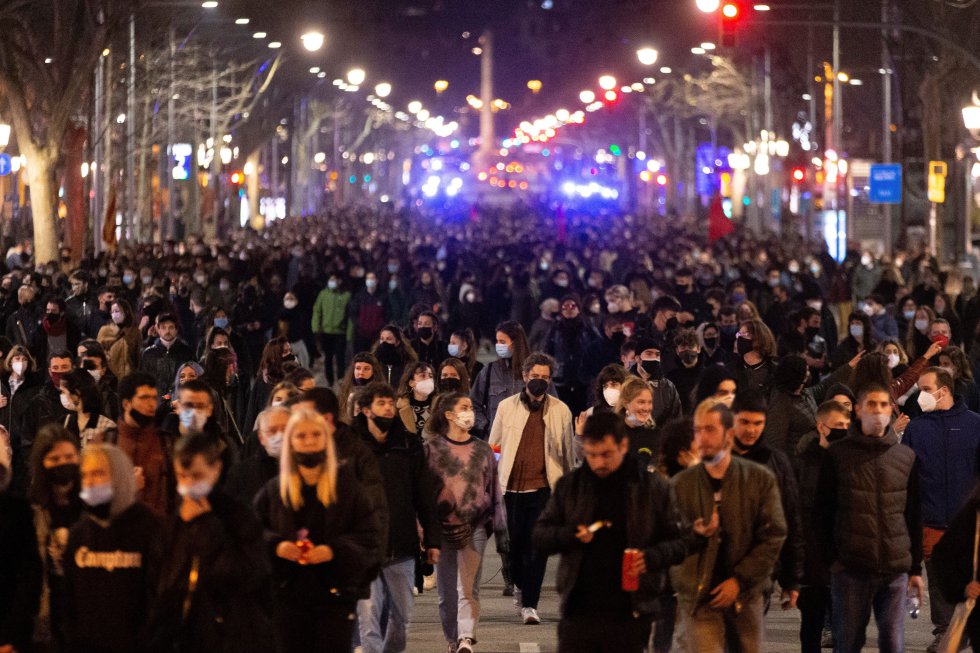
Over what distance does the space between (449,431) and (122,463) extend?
384cm

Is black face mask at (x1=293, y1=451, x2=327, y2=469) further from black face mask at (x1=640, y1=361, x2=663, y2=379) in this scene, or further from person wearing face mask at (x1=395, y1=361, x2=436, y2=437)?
black face mask at (x1=640, y1=361, x2=663, y2=379)

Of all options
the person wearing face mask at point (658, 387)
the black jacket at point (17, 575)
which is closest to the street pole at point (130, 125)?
the person wearing face mask at point (658, 387)

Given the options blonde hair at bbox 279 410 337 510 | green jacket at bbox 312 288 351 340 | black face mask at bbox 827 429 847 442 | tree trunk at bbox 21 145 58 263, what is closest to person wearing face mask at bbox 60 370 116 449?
blonde hair at bbox 279 410 337 510

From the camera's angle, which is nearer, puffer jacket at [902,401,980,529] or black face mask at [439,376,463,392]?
puffer jacket at [902,401,980,529]

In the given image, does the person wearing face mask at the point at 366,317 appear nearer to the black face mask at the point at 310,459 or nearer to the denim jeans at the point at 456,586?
the denim jeans at the point at 456,586

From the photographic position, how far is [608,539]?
7.93 metres

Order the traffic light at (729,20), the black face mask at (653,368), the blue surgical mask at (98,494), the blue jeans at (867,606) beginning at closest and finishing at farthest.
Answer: the blue surgical mask at (98,494), the blue jeans at (867,606), the black face mask at (653,368), the traffic light at (729,20)

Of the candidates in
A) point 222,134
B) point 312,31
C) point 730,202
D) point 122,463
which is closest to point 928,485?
point 122,463

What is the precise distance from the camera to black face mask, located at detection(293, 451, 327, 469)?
25.9ft

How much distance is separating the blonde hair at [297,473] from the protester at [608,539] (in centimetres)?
82

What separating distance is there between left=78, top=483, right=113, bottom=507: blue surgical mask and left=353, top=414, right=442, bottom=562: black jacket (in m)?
3.03

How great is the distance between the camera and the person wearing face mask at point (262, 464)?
8.84 meters

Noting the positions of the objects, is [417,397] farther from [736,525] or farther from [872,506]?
[736,525]

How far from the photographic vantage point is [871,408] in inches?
368
